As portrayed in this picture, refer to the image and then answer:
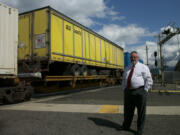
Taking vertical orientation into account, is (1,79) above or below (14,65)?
below

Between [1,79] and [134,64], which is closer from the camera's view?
[134,64]

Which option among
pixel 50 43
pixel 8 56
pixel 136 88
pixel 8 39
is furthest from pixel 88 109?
pixel 8 39

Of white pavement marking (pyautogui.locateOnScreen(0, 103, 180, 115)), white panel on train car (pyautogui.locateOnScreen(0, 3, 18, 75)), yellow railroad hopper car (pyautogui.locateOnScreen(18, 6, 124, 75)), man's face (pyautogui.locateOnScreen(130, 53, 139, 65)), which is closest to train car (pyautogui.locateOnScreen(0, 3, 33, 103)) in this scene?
white panel on train car (pyautogui.locateOnScreen(0, 3, 18, 75))

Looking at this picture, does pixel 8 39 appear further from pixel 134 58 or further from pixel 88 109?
pixel 134 58

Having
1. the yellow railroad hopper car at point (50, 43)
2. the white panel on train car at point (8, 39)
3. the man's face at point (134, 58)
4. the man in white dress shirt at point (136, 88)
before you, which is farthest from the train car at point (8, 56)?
the man's face at point (134, 58)

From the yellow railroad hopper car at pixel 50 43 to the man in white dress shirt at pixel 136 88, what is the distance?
540cm

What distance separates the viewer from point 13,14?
695 cm

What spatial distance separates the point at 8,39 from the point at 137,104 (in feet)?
19.0

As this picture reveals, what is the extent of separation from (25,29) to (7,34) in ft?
8.88

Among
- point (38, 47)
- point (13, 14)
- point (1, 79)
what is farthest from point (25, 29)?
point (1, 79)

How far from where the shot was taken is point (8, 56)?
6.61 meters

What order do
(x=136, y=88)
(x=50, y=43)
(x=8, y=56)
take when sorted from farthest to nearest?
(x=50, y=43) → (x=8, y=56) → (x=136, y=88)

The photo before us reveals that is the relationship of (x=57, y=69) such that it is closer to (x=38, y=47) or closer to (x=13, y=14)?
(x=38, y=47)

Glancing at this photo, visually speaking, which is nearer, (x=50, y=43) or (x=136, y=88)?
(x=136, y=88)
